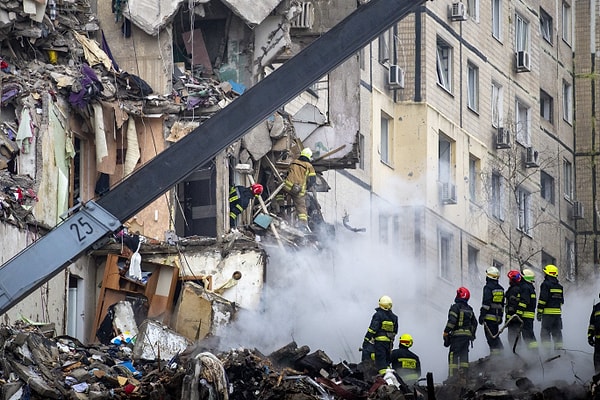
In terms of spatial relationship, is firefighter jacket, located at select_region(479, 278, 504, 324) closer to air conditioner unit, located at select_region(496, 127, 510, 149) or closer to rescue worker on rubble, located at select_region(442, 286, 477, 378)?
rescue worker on rubble, located at select_region(442, 286, 477, 378)

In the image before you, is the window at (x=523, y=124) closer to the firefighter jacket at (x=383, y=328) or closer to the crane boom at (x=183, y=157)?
the firefighter jacket at (x=383, y=328)

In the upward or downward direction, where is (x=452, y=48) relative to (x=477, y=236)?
upward

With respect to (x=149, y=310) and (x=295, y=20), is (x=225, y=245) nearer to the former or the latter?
(x=149, y=310)

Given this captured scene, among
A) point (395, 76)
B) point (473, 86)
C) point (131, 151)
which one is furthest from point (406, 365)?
point (473, 86)

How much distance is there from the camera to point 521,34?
180 ft

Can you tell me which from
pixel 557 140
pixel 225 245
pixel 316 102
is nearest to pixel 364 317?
pixel 225 245

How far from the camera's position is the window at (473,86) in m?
50.7

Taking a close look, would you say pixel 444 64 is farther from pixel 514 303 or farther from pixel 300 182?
pixel 514 303

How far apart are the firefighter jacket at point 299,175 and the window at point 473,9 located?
17.0 m

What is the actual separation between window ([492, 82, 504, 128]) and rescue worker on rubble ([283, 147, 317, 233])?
18116mm

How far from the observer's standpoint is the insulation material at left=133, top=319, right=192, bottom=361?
97.4 feet

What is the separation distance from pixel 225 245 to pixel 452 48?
→ 17884mm

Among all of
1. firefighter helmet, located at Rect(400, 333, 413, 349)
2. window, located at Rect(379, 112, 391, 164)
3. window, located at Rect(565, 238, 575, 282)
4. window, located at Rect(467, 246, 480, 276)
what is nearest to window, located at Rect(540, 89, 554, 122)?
window, located at Rect(565, 238, 575, 282)

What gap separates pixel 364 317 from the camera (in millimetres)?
36375
